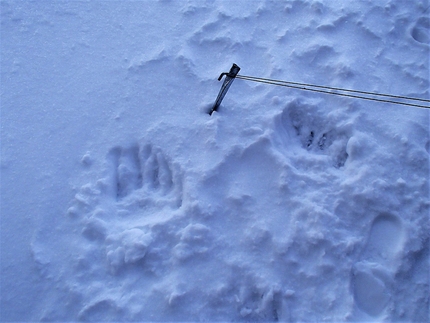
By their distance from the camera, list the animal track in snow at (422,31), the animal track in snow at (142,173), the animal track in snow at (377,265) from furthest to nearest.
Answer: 1. the animal track in snow at (422,31)
2. the animal track in snow at (142,173)
3. the animal track in snow at (377,265)

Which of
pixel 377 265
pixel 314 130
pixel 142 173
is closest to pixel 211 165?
pixel 142 173

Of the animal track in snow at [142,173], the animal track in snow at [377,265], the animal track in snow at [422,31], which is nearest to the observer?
the animal track in snow at [377,265]

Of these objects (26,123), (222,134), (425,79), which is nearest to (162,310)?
(222,134)

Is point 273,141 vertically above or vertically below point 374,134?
below

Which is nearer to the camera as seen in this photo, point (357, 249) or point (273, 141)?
point (357, 249)

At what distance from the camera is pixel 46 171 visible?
1882mm

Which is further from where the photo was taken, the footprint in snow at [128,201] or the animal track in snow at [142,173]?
the animal track in snow at [142,173]

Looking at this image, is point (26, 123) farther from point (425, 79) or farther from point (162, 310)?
point (425, 79)

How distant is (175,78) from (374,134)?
1333 millimetres

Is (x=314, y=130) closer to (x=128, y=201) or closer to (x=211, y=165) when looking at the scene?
(x=211, y=165)

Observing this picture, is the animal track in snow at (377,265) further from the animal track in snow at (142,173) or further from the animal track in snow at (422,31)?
the animal track in snow at (422,31)

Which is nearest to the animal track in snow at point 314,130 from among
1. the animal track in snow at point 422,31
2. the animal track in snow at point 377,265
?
the animal track in snow at point 377,265

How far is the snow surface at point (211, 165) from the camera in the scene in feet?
5.16

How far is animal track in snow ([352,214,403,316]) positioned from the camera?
5.11 feet
